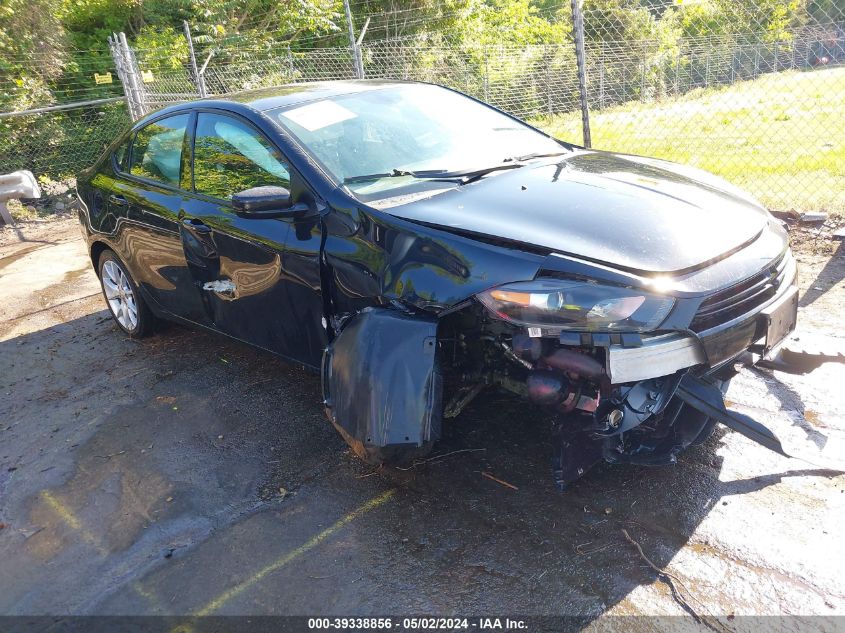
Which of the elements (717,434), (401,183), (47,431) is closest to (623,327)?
(717,434)

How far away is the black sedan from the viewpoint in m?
2.63

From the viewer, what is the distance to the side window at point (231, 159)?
3.59 metres

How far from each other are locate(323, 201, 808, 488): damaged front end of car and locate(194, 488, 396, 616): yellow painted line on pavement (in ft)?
1.10

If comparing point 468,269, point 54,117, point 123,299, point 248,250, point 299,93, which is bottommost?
point 123,299

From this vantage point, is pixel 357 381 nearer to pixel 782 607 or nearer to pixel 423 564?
pixel 423 564

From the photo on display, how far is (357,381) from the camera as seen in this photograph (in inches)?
110

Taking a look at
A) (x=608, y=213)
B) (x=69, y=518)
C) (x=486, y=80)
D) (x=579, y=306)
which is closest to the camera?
(x=579, y=306)

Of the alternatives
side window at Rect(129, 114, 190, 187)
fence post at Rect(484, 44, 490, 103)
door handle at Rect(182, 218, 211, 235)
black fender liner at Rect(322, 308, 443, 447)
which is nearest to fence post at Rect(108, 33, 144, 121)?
fence post at Rect(484, 44, 490, 103)

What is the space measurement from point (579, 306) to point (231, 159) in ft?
7.42

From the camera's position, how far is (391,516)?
117 inches

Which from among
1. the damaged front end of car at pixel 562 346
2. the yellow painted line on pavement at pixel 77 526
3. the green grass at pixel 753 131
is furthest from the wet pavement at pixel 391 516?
the green grass at pixel 753 131

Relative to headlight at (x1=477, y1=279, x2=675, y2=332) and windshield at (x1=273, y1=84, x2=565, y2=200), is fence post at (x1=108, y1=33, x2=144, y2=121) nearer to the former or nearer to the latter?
windshield at (x1=273, y1=84, x2=565, y2=200)

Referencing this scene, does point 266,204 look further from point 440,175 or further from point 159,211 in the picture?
point 159,211

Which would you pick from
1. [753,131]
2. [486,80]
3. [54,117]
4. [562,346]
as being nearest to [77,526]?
[562,346]
